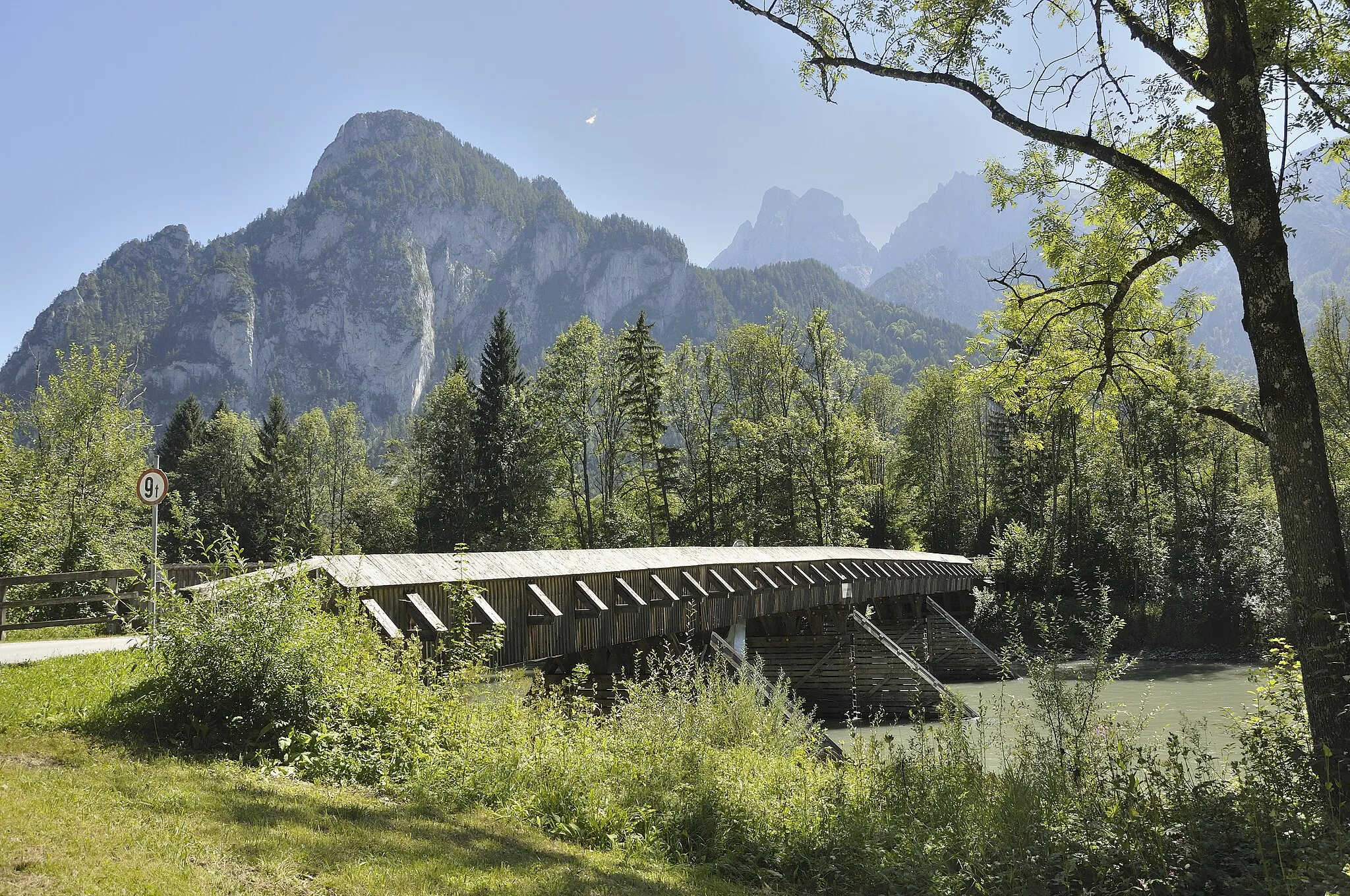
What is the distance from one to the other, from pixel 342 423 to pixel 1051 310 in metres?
56.0

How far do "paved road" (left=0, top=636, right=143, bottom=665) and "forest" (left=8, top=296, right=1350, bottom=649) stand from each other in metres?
17.4

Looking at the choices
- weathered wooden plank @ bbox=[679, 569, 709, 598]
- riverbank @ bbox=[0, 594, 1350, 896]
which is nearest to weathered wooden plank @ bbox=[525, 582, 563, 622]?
riverbank @ bbox=[0, 594, 1350, 896]

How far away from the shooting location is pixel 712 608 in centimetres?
1578

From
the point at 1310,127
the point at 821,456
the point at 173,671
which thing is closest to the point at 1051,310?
the point at 1310,127

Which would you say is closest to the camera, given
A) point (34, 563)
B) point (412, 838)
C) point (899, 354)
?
point (412, 838)

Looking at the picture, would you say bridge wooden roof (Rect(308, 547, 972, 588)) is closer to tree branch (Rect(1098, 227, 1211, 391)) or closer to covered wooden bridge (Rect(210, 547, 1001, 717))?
covered wooden bridge (Rect(210, 547, 1001, 717))

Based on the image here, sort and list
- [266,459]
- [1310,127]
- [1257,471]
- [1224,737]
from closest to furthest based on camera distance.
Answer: [1310,127] < [1224,737] < [1257,471] < [266,459]

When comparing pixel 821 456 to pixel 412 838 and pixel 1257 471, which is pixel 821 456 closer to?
pixel 1257 471

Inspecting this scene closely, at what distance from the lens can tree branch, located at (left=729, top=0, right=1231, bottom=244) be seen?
676 centimetres

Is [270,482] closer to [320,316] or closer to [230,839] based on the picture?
[230,839]

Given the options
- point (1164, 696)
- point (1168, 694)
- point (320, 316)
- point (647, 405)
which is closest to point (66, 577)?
point (1164, 696)

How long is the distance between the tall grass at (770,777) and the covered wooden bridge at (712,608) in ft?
3.67

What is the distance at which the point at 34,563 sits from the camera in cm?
1877

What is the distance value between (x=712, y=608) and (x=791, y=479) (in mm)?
21994
